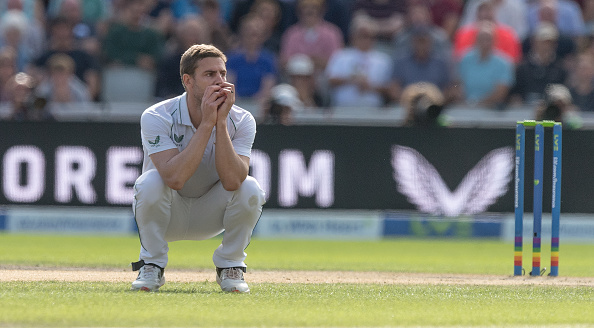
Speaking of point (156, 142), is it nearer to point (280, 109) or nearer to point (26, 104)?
point (280, 109)

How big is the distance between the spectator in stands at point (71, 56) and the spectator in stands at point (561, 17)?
20.4ft

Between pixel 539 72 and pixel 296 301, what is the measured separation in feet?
28.2

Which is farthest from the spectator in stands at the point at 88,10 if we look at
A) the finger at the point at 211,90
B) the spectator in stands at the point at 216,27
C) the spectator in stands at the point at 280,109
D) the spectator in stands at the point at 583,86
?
the finger at the point at 211,90

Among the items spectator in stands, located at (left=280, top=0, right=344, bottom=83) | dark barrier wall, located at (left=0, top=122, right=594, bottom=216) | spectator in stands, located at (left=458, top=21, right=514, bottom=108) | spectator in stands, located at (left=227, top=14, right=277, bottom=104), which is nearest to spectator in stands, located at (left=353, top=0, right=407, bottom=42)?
spectator in stands, located at (left=280, top=0, right=344, bottom=83)

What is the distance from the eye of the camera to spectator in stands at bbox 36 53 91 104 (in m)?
12.4

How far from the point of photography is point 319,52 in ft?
44.8

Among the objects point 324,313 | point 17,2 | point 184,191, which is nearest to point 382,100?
point 17,2

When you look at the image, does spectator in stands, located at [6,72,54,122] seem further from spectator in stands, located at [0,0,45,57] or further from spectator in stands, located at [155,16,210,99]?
spectator in stands, located at [0,0,45,57]

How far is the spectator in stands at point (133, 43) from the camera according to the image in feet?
43.4

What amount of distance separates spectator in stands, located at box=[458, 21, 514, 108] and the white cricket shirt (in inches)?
292

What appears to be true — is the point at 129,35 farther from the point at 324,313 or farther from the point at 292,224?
the point at 324,313

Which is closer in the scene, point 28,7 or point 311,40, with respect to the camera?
point 311,40

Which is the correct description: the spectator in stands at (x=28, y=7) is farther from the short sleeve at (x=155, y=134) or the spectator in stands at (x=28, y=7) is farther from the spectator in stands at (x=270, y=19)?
the short sleeve at (x=155, y=134)

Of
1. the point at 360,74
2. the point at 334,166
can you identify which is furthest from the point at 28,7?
the point at 334,166
